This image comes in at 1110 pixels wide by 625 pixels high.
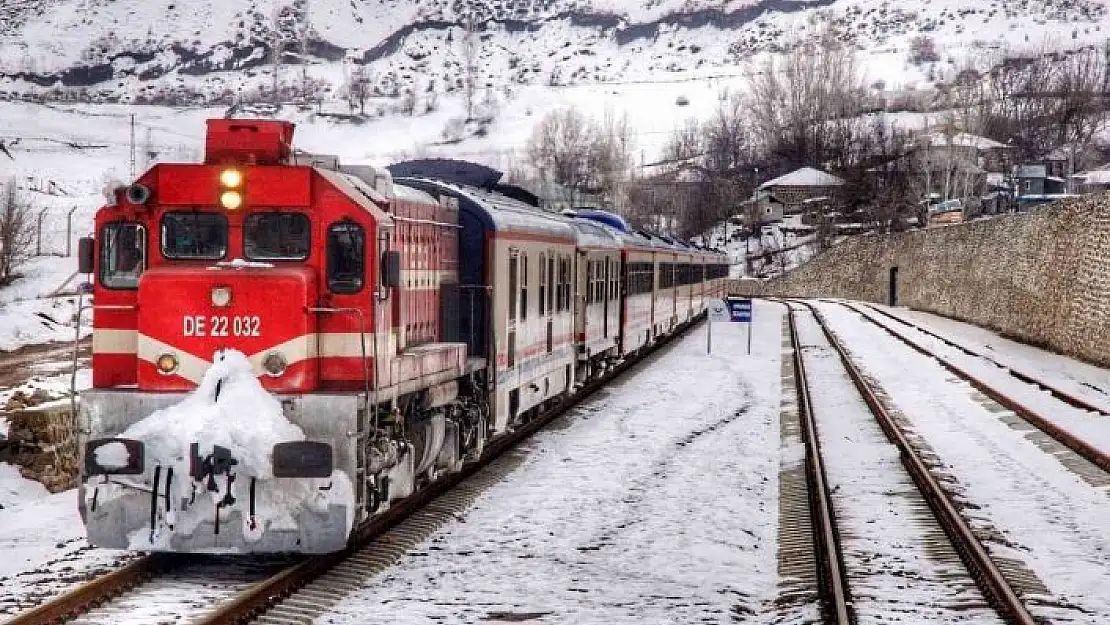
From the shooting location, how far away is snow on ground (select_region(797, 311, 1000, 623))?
32.7 ft

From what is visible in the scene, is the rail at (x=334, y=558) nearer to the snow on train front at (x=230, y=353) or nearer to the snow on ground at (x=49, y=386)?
the snow on train front at (x=230, y=353)

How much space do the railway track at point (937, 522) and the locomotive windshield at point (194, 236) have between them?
18.8 feet

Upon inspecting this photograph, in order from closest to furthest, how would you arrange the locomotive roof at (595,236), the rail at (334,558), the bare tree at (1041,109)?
the rail at (334,558) < the locomotive roof at (595,236) < the bare tree at (1041,109)

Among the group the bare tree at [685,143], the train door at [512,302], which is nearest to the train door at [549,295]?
the train door at [512,302]

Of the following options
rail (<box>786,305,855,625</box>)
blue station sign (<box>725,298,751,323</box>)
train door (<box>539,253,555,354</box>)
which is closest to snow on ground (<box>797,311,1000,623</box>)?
rail (<box>786,305,855,625</box>)

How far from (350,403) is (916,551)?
5.55 m

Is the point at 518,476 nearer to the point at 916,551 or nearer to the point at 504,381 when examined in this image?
the point at 504,381

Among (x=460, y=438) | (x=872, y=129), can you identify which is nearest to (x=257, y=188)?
(x=460, y=438)

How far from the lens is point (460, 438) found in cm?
1449

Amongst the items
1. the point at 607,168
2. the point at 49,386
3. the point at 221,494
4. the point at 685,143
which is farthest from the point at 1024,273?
the point at 685,143

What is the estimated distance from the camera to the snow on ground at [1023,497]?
1072 centimetres

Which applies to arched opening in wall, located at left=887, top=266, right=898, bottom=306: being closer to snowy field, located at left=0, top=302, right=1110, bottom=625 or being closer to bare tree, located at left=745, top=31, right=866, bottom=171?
bare tree, located at left=745, top=31, right=866, bottom=171

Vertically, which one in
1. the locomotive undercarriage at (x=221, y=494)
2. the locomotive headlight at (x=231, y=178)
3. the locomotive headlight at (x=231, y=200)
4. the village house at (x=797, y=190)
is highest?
the village house at (x=797, y=190)

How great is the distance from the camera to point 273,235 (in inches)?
420
